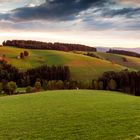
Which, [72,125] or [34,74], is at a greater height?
[72,125]

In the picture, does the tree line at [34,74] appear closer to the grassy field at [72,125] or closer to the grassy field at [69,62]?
the grassy field at [69,62]

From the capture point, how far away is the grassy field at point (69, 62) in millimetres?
148225

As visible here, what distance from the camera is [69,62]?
162m

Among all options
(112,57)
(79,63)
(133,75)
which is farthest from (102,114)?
(112,57)

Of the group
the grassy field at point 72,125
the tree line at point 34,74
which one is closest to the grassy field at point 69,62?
the tree line at point 34,74

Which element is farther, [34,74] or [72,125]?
[34,74]

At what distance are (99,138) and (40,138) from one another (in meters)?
3.54

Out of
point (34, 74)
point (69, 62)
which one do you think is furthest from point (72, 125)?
point (69, 62)

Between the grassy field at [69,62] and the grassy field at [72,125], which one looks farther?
the grassy field at [69,62]

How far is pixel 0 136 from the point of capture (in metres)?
21.5

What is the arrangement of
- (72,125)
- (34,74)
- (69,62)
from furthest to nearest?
(69,62) → (34,74) → (72,125)

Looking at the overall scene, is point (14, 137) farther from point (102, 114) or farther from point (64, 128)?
point (102, 114)

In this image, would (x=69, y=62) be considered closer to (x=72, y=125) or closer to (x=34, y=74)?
(x=34, y=74)

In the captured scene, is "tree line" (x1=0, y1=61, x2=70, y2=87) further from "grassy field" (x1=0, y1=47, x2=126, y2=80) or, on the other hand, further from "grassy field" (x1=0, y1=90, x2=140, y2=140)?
"grassy field" (x1=0, y1=90, x2=140, y2=140)
